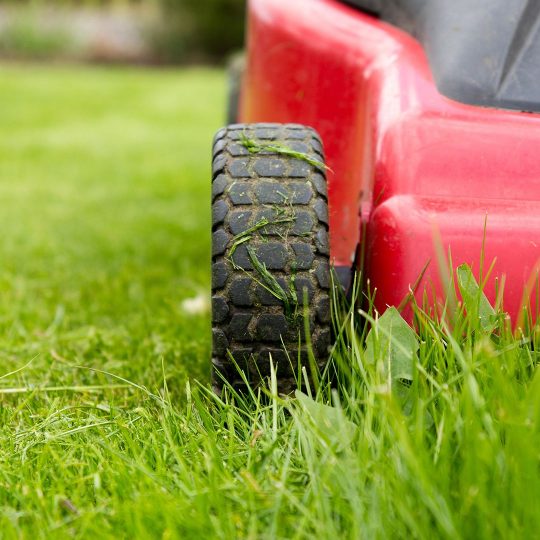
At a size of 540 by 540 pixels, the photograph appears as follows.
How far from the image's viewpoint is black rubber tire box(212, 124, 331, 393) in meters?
1.11

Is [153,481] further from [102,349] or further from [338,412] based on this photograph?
[102,349]

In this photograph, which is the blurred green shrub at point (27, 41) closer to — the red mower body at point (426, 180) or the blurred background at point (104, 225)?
the blurred background at point (104, 225)

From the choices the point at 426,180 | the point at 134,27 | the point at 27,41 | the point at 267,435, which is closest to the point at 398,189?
the point at 426,180

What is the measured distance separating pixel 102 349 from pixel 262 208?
Result: 634 millimetres

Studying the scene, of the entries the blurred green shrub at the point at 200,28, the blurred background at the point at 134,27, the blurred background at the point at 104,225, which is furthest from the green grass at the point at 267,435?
the blurred green shrub at the point at 200,28

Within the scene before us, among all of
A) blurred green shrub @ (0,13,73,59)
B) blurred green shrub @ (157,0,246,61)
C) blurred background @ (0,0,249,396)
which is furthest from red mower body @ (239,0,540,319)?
blurred green shrub @ (157,0,246,61)

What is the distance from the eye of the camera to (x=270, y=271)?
1.11 m

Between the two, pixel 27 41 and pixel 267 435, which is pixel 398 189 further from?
pixel 27 41

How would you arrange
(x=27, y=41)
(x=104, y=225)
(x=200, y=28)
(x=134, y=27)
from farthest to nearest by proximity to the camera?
(x=200, y=28) < (x=134, y=27) < (x=27, y=41) < (x=104, y=225)

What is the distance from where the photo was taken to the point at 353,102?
1524 millimetres

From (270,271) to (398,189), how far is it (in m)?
0.25

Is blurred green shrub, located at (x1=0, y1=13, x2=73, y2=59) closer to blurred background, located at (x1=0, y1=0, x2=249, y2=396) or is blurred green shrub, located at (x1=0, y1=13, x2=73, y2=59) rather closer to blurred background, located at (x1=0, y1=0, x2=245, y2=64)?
blurred background, located at (x1=0, y1=0, x2=245, y2=64)

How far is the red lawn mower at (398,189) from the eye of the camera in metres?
1.11

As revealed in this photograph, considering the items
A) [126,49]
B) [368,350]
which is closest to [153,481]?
[368,350]
